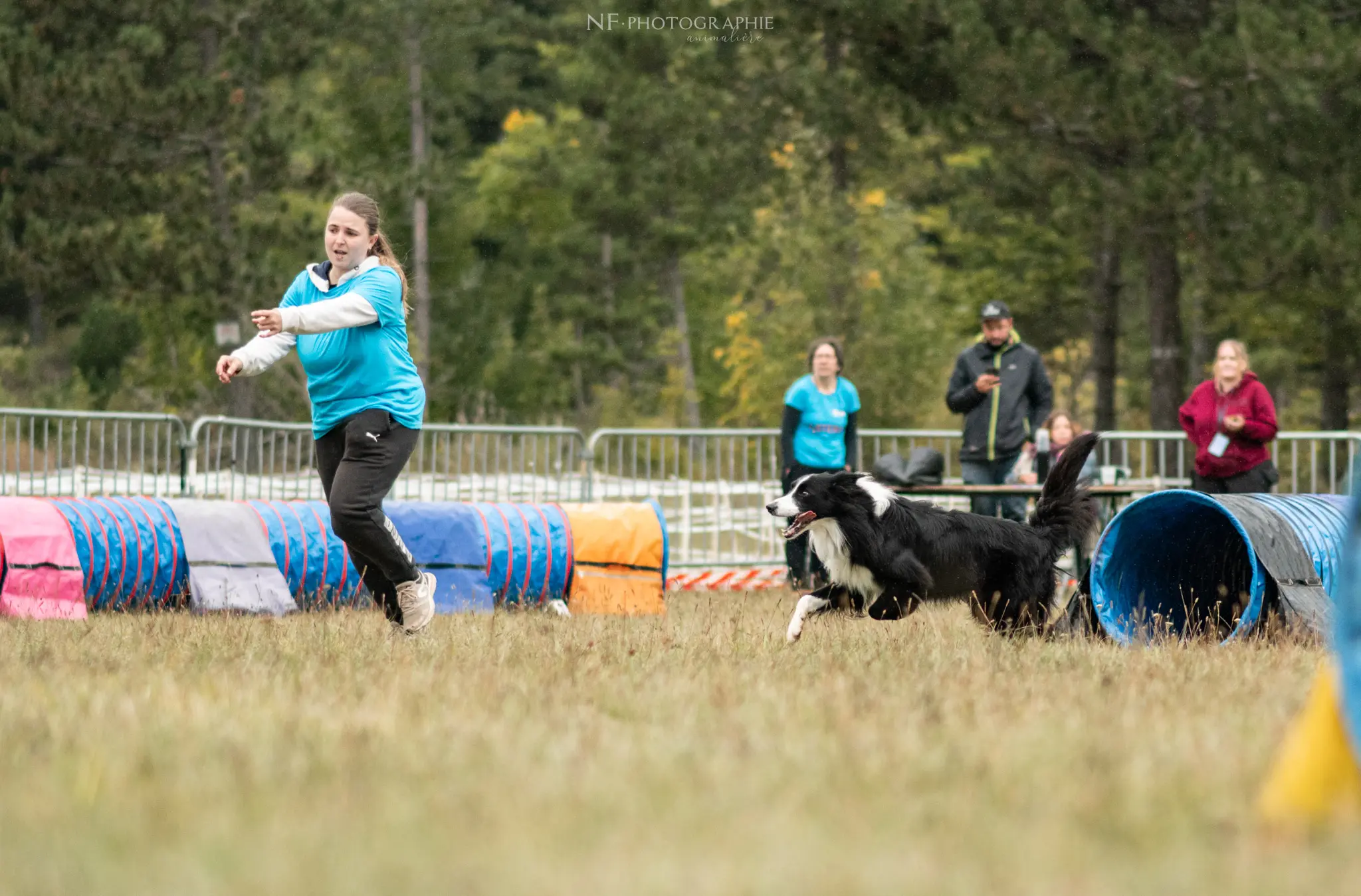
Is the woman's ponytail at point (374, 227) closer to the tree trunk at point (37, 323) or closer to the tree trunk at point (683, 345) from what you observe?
the tree trunk at point (683, 345)

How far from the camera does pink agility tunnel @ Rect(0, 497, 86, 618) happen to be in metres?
8.24

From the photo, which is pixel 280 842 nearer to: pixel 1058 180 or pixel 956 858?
pixel 956 858

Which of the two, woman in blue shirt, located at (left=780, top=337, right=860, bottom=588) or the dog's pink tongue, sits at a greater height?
woman in blue shirt, located at (left=780, top=337, right=860, bottom=588)

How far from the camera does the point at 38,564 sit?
8414mm

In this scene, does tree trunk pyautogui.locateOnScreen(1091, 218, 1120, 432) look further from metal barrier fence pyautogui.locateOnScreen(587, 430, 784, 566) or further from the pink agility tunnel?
the pink agility tunnel

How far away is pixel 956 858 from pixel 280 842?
120cm

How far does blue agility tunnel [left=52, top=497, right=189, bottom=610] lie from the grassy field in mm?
2940

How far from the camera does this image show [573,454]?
14.4m

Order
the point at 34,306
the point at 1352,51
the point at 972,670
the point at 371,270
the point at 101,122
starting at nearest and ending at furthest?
the point at 972,670
the point at 371,270
the point at 1352,51
the point at 101,122
the point at 34,306

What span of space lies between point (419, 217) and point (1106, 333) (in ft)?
48.7

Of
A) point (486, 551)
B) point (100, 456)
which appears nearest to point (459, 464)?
point (100, 456)

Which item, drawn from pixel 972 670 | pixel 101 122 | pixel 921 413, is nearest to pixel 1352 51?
pixel 921 413

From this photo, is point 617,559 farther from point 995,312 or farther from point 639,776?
point 639,776

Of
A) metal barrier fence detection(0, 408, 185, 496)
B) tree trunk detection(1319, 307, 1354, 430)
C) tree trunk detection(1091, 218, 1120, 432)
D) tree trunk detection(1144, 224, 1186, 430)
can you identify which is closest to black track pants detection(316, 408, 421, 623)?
metal barrier fence detection(0, 408, 185, 496)
